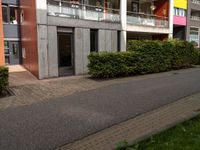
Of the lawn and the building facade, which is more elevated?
the building facade

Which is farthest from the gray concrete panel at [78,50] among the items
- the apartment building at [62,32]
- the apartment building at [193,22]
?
the apartment building at [193,22]

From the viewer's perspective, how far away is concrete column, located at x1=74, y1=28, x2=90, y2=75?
16.8m

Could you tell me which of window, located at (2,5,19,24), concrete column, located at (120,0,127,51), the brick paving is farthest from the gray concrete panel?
window, located at (2,5,19,24)

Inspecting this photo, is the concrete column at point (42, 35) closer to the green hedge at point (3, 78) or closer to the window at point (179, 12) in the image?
the green hedge at point (3, 78)

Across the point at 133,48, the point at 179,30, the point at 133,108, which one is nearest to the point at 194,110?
the point at 133,108

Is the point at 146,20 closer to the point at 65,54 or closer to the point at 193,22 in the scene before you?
the point at 65,54

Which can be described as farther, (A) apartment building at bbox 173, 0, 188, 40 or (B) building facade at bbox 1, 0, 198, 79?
(A) apartment building at bbox 173, 0, 188, 40

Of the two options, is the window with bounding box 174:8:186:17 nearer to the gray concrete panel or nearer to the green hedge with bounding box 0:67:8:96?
the gray concrete panel

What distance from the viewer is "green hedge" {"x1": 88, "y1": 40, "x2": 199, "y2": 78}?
14.0 metres

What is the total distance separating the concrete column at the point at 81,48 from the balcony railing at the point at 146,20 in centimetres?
614

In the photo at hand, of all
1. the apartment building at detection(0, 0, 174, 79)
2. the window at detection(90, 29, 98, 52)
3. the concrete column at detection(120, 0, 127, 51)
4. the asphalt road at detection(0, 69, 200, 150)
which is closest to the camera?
the asphalt road at detection(0, 69, 200, 150)

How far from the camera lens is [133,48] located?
52.4 ft

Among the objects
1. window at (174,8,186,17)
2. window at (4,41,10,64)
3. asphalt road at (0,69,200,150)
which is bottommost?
asphalt road at (0,69,200,150)

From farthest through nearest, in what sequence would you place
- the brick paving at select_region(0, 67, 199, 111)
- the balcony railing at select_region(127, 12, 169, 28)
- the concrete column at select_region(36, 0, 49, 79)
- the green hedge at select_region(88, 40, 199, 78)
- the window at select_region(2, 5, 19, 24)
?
the balcony railing at select_region(127, 12, 169, 28), the window at select_region(2, 5, 19, 24), the concrete column at select_region(36, 0, 49, 79), the green hedge at select_region(88, 40, 199, 78), the brick paving at select_region(0, 67, 199, 111)
